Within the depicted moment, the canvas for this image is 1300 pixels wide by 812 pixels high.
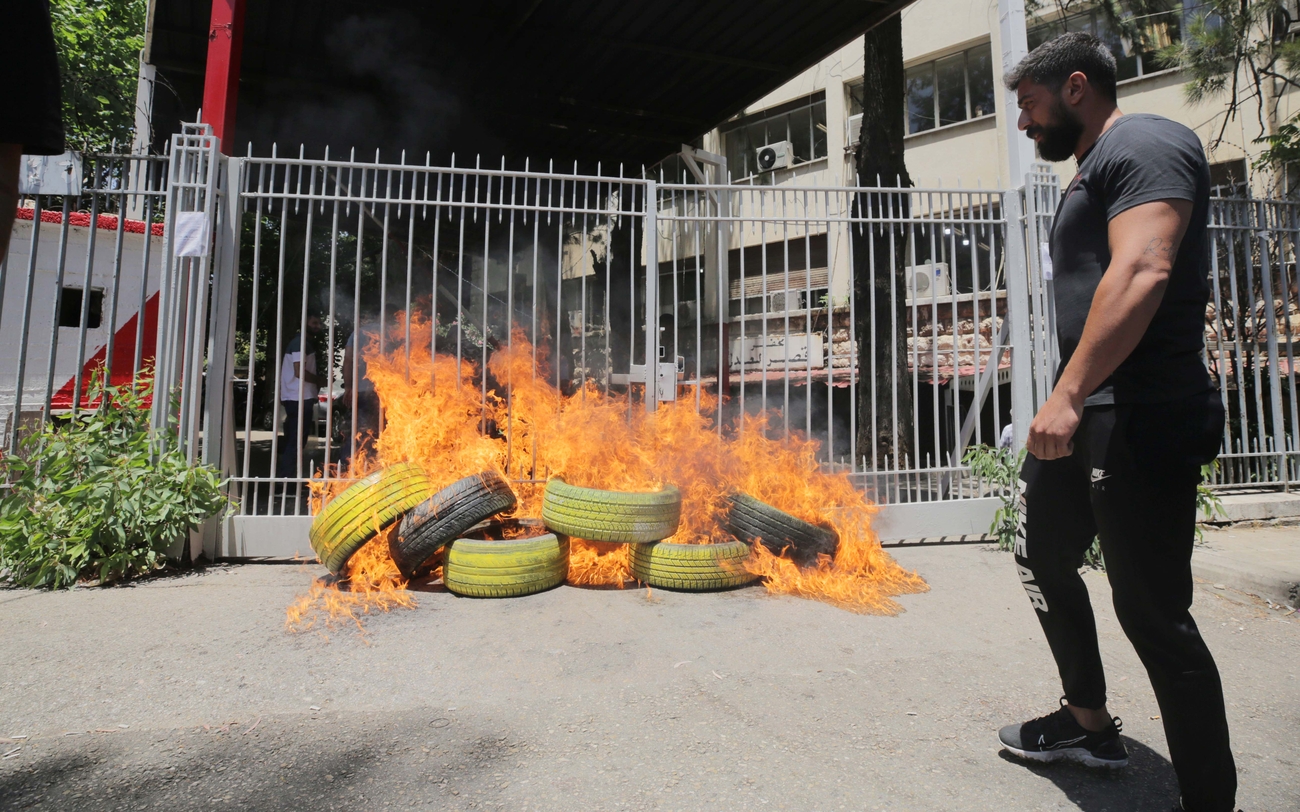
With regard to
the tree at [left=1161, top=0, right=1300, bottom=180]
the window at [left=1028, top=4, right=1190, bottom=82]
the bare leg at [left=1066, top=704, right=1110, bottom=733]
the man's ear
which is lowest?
the bare leg at [left=1066, top=704, right=1110, bottom=733]

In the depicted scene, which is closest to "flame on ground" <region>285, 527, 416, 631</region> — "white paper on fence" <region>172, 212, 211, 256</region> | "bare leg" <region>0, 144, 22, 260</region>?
"white paper on fence" <region>172, 212, 211, 256</region>

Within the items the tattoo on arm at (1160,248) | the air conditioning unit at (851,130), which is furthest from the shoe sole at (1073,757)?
the air conditioning unit at (851,130)

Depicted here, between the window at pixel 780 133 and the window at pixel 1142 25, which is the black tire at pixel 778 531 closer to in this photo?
the window at pixel 1142 25

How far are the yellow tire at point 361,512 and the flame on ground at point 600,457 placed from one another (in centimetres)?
26

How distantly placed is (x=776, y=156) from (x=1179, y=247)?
62.9 feet

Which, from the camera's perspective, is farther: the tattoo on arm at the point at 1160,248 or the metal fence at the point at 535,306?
the metal fence at the point at 535,306

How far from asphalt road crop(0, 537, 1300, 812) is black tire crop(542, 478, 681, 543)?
387mm

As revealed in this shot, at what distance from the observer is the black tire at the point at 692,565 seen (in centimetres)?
443

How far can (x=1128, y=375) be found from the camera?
199 centimetres

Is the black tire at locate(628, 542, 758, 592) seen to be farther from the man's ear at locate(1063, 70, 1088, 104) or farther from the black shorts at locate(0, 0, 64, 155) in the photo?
the black shorts at locate(0, 0, 64, 155)

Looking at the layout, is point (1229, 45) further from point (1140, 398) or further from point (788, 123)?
point (788, 123)

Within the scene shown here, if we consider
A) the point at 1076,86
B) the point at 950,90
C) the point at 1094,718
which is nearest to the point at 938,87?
the point at 950,90

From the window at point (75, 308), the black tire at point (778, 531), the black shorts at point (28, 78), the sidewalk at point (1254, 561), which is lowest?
the sidewalk at point (1254, 561)

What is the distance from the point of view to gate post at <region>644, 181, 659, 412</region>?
18.2 ft
